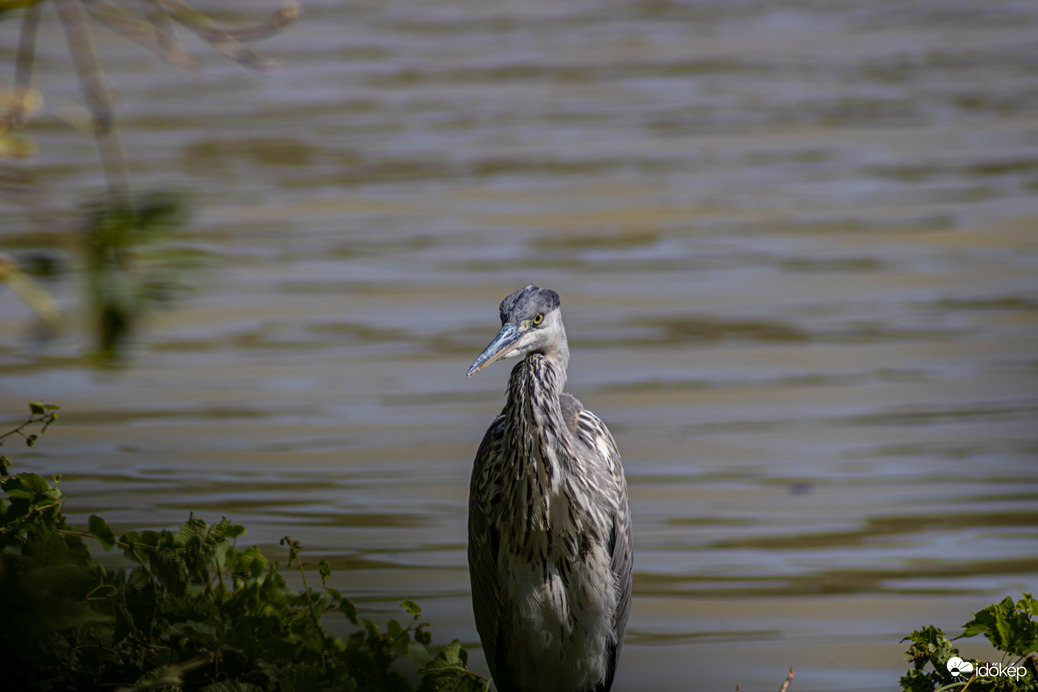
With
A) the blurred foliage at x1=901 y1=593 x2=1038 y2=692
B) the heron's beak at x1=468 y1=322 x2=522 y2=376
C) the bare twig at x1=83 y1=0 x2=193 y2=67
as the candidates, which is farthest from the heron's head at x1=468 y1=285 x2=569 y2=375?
the bare twig at x1=83 y1=0 x2=193 y2=67

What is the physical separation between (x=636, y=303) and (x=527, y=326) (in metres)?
4.63

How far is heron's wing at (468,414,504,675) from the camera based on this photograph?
4.08 m

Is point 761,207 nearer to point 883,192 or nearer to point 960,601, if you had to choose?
point 883,192

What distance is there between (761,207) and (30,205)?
356 inches

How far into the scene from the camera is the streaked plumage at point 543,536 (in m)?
3.95

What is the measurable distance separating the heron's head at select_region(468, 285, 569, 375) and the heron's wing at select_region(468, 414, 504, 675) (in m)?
0.32

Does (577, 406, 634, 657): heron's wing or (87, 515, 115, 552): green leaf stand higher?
(577, 406, 634, 657): heron's wing

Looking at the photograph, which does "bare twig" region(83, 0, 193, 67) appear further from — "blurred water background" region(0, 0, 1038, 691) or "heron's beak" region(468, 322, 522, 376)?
"heron's beak" region(468, 322, 522, 376)

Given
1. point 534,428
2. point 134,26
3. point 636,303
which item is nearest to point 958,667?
point 534,428

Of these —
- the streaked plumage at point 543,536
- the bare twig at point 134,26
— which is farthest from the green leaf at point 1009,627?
the bare twig at point 134,26

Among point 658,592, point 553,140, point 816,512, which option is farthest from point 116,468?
point 553,140

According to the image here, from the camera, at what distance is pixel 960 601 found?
16.5ft

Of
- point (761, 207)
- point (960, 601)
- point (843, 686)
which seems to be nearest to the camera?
point (843, 686)

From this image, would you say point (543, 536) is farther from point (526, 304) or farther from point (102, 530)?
point (102, 530)
